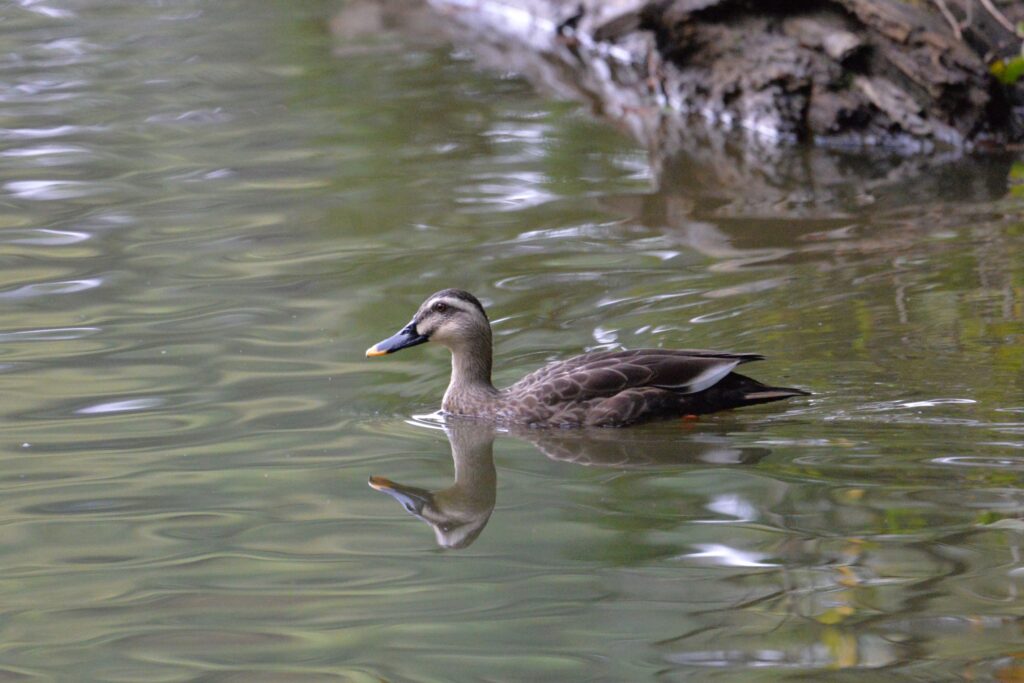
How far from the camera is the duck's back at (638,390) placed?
24.6 ft

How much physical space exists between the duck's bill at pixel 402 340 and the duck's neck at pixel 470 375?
212 millimetres

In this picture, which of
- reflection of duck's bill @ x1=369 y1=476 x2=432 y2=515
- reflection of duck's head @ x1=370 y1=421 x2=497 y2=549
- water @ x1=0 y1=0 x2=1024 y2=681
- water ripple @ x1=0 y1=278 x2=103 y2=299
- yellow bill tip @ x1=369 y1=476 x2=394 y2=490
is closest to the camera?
water @ x1=0 y1=0 x2=1024 y2=681

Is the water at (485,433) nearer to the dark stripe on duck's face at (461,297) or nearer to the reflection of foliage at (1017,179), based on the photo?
the reflection of foliage at (1017,179)

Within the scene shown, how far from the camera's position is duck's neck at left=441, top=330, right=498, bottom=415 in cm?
808

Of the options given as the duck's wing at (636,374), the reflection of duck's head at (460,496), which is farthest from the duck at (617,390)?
the reflection of duck's head at (460,496)

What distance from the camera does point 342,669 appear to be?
510 cm

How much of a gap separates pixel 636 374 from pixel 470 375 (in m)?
1.03

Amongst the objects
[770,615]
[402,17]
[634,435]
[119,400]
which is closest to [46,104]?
[402,17]

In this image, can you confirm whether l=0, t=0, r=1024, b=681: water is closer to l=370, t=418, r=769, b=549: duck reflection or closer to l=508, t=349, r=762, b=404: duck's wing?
l=370, t=418, r=769, b=549: duck reflection

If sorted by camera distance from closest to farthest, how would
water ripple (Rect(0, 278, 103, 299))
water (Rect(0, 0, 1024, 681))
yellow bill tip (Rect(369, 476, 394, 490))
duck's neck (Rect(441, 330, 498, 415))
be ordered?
water (Rect(0, 0, 1024, 681)) < yellow bill tip (Rect(369, 476, 394, 490)) < duck's neck (Rect(441, 330, 498, 415)) < water ripple (Rect(0, 278, 103, 299))

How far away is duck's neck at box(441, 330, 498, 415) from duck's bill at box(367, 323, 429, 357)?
0.69ft

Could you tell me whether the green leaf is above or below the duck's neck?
above

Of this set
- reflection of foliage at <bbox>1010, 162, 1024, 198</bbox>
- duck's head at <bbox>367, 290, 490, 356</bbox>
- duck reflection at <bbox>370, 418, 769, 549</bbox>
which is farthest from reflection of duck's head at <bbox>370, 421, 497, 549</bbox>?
reflection of foliage at <bbox>1010, 162, 1024, 198</bbox>

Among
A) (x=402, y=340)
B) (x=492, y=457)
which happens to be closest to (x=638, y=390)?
(x=492, y=457)
